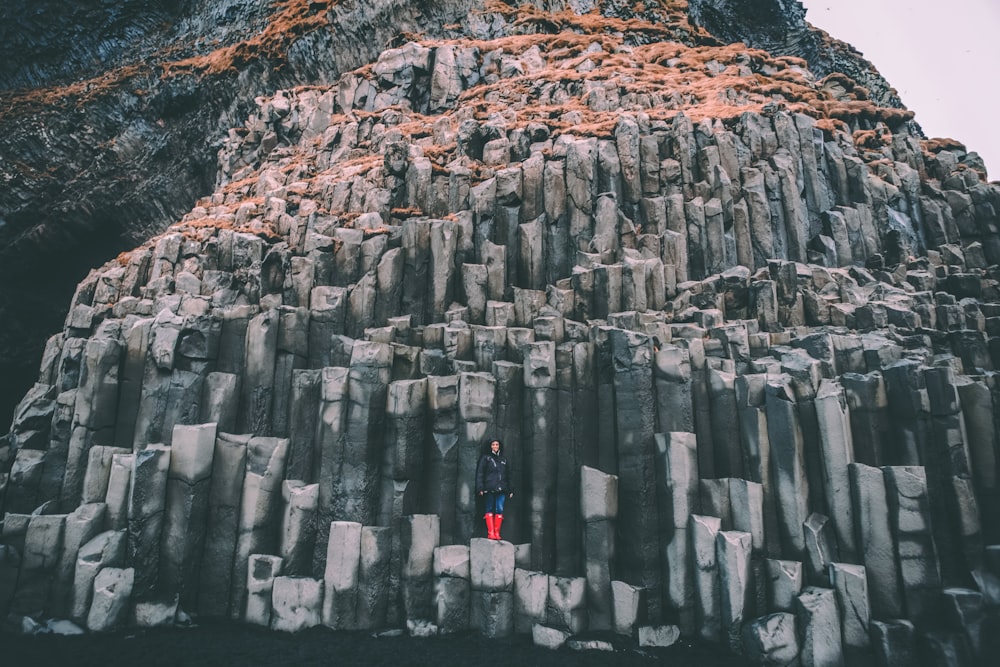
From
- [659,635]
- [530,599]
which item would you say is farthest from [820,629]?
[530,599]

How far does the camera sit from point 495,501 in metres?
10.4

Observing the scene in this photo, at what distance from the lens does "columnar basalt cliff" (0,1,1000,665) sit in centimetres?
933

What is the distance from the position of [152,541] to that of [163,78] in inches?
1209

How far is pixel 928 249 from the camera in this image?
18.0 m

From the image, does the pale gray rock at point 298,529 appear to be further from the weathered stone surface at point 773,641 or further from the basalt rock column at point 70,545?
the weathered stone surface at point 773,641

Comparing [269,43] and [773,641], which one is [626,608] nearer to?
[773,641]

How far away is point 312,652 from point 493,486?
12.7 ft

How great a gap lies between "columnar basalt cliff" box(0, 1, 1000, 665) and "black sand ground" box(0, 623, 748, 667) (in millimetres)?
322

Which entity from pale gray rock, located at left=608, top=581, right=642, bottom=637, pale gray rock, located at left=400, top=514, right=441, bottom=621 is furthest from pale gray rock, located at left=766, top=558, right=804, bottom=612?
pale gray rock, located at left=400, top=514, right=441, bottom=621

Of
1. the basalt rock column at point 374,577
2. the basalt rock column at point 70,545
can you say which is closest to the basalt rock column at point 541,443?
the basalt rock column at point 374,577

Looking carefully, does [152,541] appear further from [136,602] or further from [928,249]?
[928,249]

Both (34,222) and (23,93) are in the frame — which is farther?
(23,93)

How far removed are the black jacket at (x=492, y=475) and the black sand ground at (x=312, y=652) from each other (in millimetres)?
2414

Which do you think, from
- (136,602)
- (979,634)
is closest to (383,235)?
(136,602)
